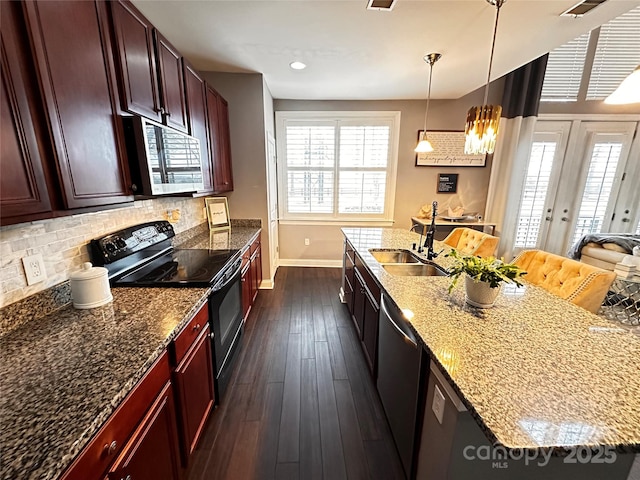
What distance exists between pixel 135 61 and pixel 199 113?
36.0 inches

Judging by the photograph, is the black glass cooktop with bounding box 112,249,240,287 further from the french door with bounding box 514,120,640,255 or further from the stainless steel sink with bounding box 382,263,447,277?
the french door with bounding box 514,120,640,255

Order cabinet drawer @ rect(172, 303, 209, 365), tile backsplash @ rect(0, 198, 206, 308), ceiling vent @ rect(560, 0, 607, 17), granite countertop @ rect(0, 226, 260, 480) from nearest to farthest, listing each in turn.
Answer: granite countertop @ rect(0, 226, 260, 480) → tile backsplash @ rect(0, 198, 206, 308) → cabinet drawer @ rect(172, 303, 209, 365) → ceiling vent @ rect(560, 0, 607, 17)

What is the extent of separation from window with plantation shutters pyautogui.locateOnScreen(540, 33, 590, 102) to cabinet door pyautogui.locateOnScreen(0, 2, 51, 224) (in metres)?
5.68

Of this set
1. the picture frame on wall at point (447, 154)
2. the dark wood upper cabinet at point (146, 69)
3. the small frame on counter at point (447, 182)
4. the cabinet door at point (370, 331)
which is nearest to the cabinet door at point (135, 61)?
the dark wood upper cabinet at point (146, 69)

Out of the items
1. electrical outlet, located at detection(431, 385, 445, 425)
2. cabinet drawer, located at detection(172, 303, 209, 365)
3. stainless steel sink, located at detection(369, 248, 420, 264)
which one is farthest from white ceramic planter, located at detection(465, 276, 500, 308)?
cabinet drawer, located at detection(172, 303, 209, 365)

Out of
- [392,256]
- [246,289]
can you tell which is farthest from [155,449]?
[392,256]

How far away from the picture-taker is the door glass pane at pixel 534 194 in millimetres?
4152

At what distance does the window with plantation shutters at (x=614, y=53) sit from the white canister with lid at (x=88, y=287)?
6348mm

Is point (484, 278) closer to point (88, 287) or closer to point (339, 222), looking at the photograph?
point (88, 287)

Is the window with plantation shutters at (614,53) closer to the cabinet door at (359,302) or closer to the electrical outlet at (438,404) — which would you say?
the cabinet door at (359,302)

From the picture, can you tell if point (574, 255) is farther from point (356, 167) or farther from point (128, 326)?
point (128, 326)

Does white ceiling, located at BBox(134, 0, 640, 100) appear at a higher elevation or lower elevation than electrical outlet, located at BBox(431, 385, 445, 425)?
higher

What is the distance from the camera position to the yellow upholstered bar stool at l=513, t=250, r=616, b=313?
1.40 m

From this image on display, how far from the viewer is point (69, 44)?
3.39ft
